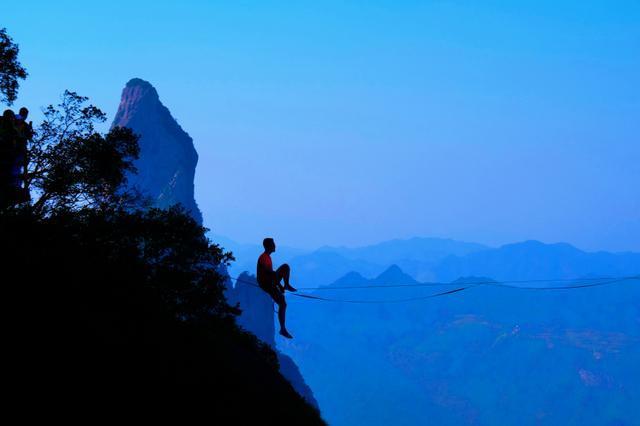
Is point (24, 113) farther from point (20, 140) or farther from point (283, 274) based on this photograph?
point (283, 274)

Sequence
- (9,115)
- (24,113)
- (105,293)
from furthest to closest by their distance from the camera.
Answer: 1. (24,113)
2. (9,115)
3. (105,293)

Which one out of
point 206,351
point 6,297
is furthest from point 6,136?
point 206,351

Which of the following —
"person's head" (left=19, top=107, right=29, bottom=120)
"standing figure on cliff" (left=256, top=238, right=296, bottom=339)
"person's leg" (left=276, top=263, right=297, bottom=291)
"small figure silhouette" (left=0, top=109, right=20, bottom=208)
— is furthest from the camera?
"person's head" (left=19, top=107, right=29, bottom=120)

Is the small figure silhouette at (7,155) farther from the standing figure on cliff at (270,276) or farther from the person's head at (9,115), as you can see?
the standing figure on cliff at (270,276)

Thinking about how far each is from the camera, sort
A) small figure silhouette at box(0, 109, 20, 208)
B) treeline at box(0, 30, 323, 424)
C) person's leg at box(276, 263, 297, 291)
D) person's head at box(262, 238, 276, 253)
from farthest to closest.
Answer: small figure silhouette at box(0, 109, 20, 208) < person's leg at box(276, 263, 297, 291) < person's head at box(262, 238, 276, 253) < treeline at box(0, 30, 323, 424)

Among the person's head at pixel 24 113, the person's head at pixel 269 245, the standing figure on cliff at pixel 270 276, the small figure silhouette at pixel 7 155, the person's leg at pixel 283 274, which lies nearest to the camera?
the person's head at pixel 269 245

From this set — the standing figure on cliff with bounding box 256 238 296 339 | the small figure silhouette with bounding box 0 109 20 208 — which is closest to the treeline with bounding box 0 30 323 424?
the small figure silhouette with bounding box 0 109 20 208

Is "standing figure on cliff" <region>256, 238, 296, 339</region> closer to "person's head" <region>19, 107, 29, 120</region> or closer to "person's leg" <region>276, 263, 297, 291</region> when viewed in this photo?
"person's leg" <region>276, 263, 297, 291</region>

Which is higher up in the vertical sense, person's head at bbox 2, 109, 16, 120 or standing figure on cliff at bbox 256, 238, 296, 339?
person's head at bbox 2, 109, 16, 120

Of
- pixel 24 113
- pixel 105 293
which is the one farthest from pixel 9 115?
pixel 105 293

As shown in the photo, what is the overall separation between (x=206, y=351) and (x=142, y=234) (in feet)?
38.1

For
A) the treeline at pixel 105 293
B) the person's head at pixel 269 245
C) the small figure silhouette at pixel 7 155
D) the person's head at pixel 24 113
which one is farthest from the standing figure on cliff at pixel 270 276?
the person's head at pixel 24 113

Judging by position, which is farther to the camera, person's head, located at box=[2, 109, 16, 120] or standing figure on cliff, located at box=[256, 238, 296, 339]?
person's head, located at box=[2, 109, 16, 120]

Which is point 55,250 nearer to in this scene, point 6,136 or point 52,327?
point 6,136
